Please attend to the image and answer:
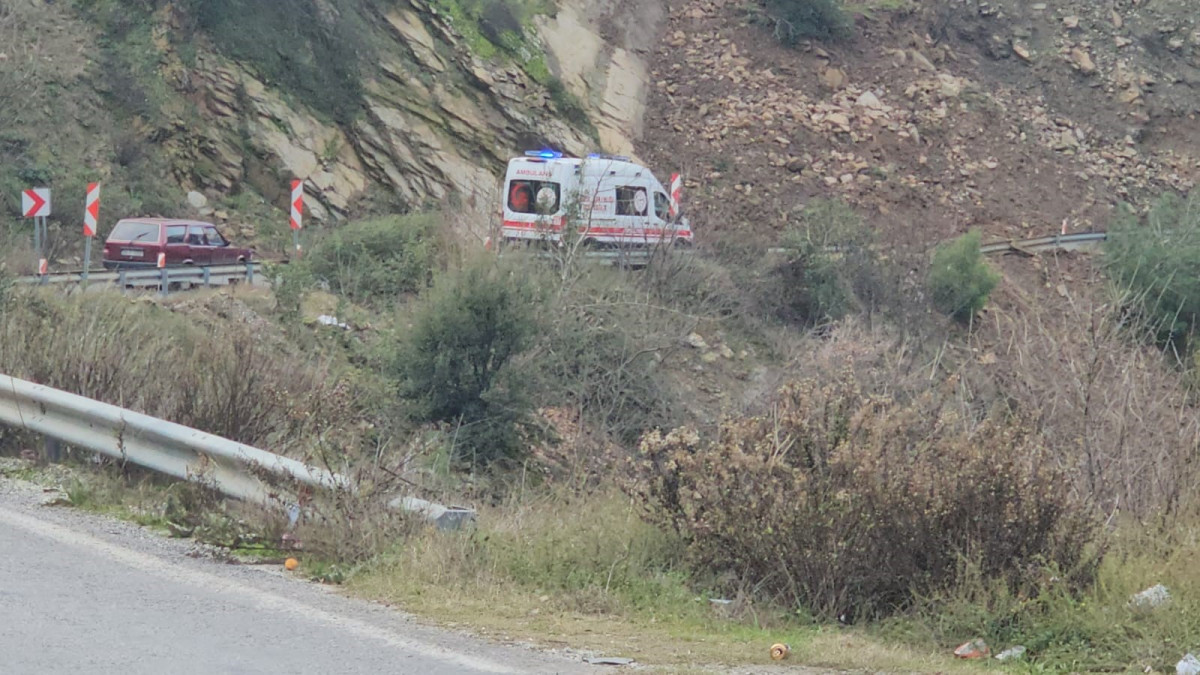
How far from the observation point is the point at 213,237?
25.8 metres

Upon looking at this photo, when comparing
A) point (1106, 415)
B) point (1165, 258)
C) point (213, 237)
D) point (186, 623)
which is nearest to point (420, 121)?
point (213, 237)

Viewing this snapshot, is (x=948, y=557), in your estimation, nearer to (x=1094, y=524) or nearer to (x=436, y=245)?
(x=1094, y=524)

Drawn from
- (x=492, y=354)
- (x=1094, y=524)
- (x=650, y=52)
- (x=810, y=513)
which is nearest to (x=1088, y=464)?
(x=1094, y=524)

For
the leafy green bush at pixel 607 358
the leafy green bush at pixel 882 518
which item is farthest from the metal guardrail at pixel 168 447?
the leafy green bush at pixel 607 358

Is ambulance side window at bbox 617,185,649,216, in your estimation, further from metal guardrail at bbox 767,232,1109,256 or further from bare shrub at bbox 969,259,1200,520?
bare shrub at bbox 969,259,1200,520

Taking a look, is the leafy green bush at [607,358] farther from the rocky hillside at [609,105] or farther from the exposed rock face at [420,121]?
the exposed rock face at [420,121]

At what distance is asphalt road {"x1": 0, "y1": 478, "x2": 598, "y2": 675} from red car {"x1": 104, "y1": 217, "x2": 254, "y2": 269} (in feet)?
61.8

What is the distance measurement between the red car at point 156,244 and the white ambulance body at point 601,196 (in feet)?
19.5

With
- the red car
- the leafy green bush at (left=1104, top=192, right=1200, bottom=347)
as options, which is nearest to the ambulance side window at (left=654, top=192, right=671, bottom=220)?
the red car

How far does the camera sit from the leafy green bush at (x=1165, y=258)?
30.1 meters

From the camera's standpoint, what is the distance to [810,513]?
21.1 ft

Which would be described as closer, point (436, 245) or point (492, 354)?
point (492, 354)

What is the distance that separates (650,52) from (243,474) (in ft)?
123

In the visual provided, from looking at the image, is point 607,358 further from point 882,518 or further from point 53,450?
point 882,518
